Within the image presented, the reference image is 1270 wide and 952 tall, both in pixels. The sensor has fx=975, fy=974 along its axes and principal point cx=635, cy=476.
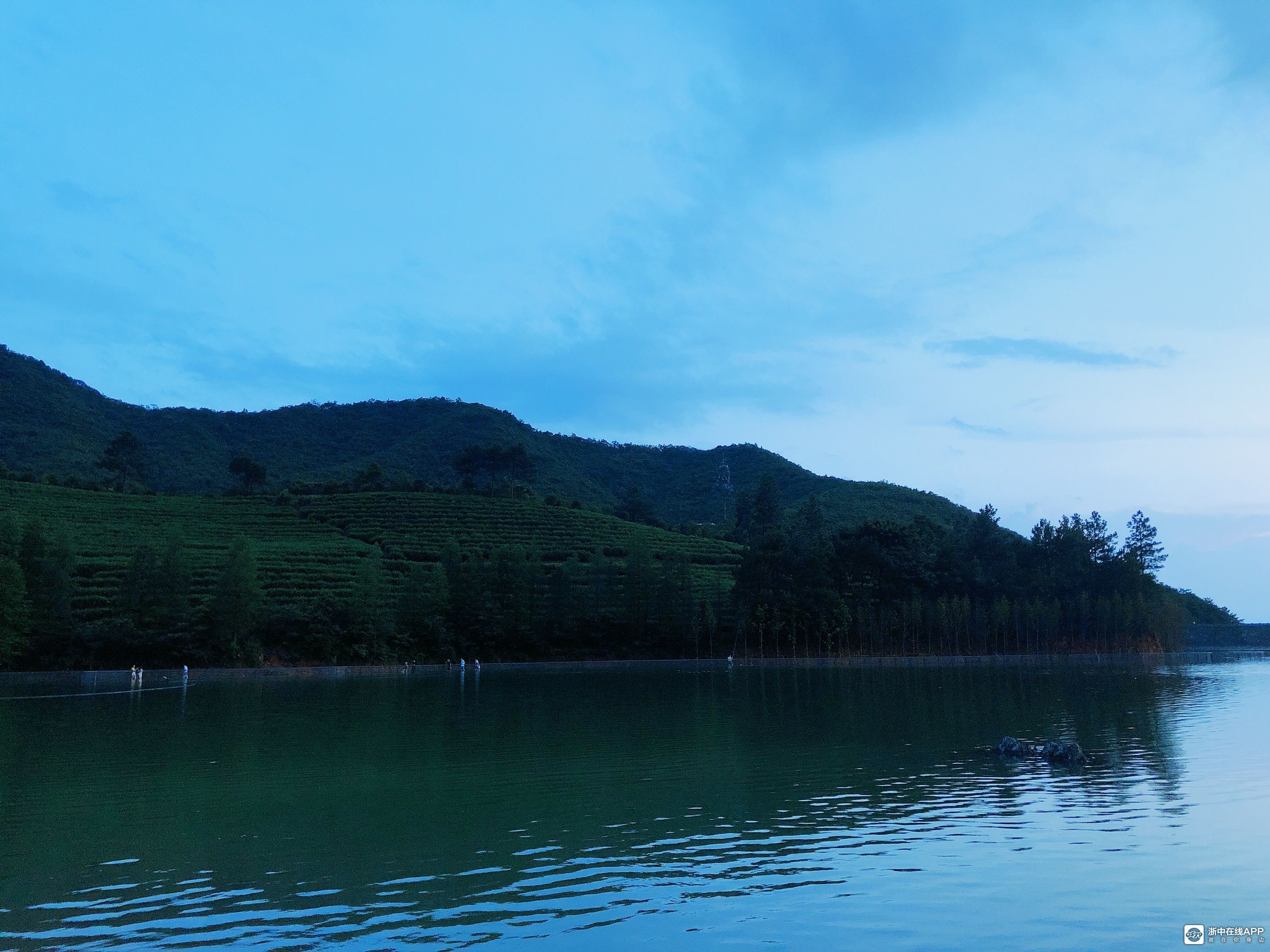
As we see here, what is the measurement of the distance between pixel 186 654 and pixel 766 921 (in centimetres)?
5412

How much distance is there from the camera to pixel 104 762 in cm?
2092

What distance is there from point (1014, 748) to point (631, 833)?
10.5 metres

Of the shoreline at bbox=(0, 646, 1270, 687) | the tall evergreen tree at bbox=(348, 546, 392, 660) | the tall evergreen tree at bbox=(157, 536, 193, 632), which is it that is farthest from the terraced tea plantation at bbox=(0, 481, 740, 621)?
the shoreline at bbox=(0, 646, 1270, 687)

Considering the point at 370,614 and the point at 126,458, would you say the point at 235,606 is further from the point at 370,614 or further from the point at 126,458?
the point at 126,458

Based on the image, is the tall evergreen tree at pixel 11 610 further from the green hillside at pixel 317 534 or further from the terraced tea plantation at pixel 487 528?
the terraced tea plantation at pixel 487 528

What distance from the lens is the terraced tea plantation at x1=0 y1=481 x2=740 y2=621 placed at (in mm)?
67125

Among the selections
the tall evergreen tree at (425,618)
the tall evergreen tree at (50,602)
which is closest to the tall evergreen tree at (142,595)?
the tall evergreen tree at (50,602)

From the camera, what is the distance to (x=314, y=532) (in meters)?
86.4

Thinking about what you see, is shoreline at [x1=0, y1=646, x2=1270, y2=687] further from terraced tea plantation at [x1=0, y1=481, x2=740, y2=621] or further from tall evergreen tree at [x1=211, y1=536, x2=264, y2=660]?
terraced tea plantation at [x1=0, y1=481, x2=740, y2=621]

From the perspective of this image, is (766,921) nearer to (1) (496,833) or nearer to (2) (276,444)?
(1) (496,833)

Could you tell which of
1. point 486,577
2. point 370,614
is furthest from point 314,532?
point 370,614

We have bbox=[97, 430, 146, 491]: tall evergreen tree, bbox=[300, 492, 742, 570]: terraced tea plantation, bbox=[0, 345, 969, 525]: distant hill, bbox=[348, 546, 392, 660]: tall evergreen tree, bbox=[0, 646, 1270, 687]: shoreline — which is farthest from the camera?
bbox=[0, 345, 969, 525]: distant hill

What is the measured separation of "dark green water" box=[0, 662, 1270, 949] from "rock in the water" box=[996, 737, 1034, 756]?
1.12 ft

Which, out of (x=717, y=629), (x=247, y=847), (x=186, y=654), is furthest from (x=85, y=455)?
(x=247, y=847)
